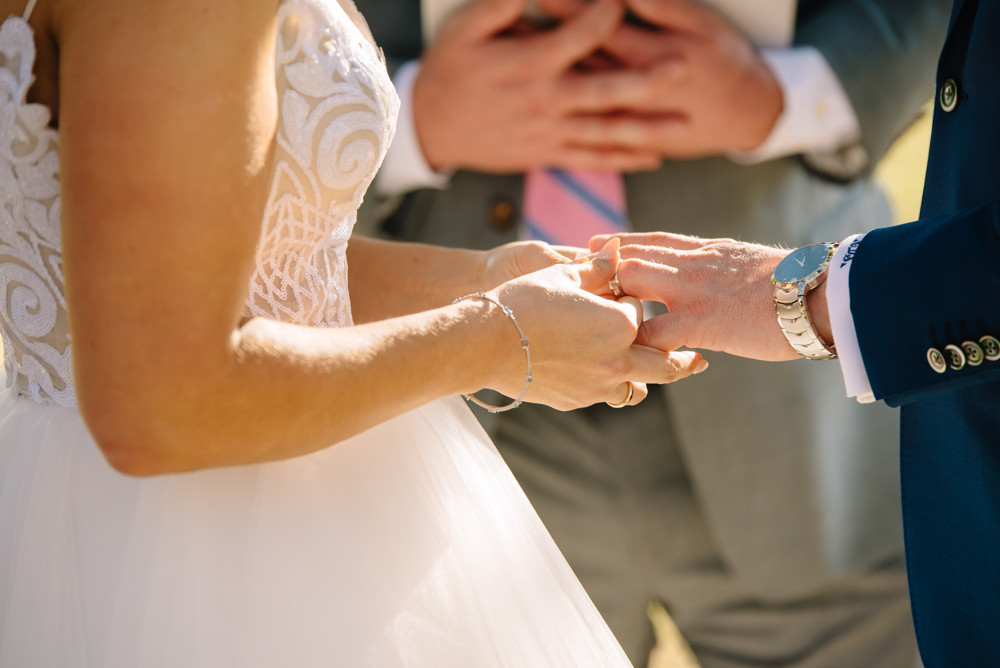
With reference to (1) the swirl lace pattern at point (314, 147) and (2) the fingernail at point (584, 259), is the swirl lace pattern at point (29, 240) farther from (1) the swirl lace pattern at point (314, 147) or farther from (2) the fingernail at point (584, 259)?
(2) the fingernail at point (584, 259)

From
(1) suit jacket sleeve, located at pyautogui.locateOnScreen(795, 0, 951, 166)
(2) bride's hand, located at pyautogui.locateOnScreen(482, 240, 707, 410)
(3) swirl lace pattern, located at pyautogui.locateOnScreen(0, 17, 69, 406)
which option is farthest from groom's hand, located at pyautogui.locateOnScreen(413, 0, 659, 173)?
(3) swirl lace pattern, located at pyautogui.locateOnScreen(0, 17, 69, 406)

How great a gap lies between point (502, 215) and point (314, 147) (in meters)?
1.03

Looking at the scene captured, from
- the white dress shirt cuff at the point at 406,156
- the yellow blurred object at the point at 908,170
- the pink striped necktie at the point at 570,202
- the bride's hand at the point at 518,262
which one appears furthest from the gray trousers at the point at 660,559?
the yellow blurred object at the point at 908,170

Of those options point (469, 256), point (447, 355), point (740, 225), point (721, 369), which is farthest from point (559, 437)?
point (447, 355)

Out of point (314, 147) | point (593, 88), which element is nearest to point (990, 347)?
point (314, 147)

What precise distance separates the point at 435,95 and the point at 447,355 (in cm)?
115

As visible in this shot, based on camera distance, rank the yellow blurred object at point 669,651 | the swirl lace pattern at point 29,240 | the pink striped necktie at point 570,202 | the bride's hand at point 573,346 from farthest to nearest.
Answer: the yellow blurred object at point 669,651 < the pink striped necktie at point 570,202 < the bride's hand at point 573,346 < the swirl lace pattern at point 29,240

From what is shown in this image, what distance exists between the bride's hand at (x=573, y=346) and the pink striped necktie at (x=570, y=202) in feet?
2.33

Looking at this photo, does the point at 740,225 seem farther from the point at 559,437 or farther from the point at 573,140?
the point at 559,437

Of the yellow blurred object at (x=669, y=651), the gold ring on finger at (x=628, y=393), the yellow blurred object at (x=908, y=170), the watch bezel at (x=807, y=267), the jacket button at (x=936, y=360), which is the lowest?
the yellow blurred object at (x=669, y=651)

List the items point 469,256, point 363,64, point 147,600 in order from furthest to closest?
point 469,256
point 363,64
point 147,600

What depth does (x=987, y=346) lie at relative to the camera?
3.78 feet

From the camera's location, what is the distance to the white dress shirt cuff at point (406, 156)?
2.15 metres

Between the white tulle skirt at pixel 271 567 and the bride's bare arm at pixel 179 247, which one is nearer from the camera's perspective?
the bride's bare arm at pixel 179 247
